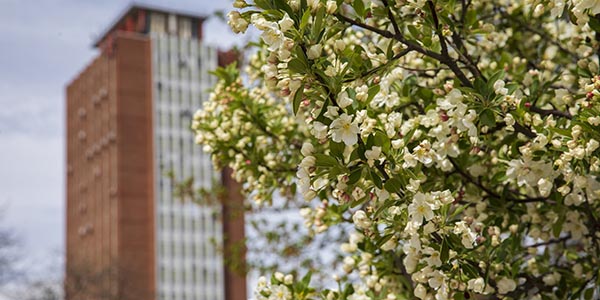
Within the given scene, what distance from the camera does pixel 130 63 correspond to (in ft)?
225

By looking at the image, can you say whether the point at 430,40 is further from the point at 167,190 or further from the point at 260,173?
the point at 167,190

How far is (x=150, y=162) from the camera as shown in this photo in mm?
67125

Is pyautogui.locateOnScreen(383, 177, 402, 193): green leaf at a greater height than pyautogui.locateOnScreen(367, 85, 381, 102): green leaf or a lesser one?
lesser

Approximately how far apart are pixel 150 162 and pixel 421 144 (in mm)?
63662

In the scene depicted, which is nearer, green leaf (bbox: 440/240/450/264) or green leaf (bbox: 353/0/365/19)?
green leaf (bbox: 440/240/450/264)

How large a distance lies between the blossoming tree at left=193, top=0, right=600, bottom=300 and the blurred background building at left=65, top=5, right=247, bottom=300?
56228mm

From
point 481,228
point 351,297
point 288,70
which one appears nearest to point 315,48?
point 288,70

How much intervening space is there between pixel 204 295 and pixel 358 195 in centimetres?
6300

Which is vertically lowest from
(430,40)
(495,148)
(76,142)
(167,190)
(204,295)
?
(495,148)

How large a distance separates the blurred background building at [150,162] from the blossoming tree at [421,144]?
184 ft

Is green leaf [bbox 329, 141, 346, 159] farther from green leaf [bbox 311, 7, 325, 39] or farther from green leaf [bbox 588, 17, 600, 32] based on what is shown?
green leaf [bbox 588, 17, 600, 32]

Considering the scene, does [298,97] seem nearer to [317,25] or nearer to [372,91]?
[317,25]

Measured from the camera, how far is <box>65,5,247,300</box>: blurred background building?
65.4 metres

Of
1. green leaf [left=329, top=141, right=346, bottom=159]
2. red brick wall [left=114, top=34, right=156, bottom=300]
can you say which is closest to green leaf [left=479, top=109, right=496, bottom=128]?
green leaf [left=329, top=141, right=346, bottom=159]
